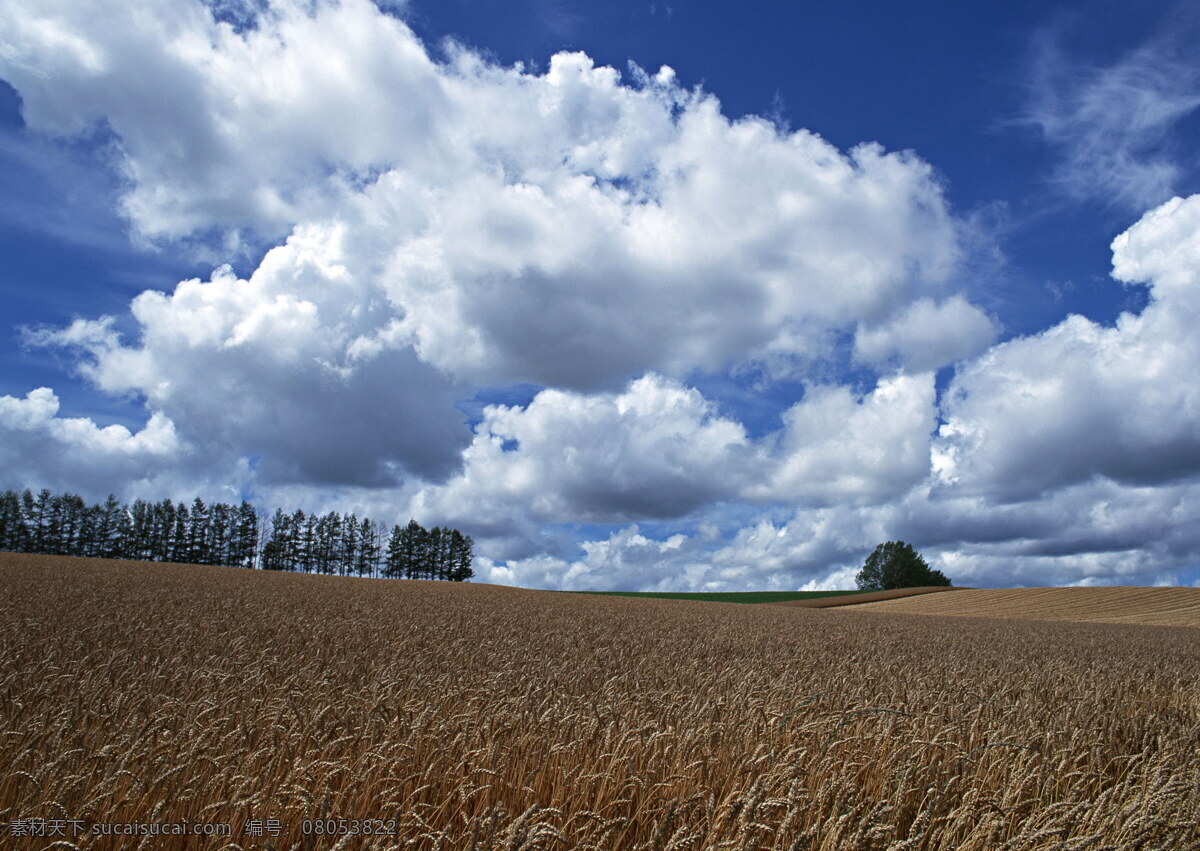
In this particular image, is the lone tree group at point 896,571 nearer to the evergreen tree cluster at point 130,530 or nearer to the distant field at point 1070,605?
the distant field at point 1070,605

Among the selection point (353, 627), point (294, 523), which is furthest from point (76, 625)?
point (294, 523)

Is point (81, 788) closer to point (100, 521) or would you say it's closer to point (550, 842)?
point (550, 842)

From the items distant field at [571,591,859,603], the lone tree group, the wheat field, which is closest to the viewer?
the wheat field

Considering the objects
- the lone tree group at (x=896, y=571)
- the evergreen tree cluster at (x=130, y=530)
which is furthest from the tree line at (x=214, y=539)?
the lone tree group at (x=896, y=571)

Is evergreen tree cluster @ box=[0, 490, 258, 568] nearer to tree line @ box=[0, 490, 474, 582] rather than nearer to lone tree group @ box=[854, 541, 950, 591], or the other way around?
tree line @ box=[0, 490, 474, 582]

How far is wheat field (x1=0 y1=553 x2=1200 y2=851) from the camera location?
2.91 m

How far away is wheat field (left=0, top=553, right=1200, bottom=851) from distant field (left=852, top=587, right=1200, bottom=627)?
36.9m

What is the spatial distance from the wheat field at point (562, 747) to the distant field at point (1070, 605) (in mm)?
36889

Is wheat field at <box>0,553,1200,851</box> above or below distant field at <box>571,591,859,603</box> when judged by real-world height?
above

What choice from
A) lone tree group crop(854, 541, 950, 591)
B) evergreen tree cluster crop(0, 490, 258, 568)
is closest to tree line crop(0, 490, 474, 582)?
evergreen tree cluster crop(0, 490, 258, 568)

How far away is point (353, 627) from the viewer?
33.6ft

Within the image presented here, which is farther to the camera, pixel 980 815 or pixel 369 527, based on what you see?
pixel 369 527

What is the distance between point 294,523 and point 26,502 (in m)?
33.3

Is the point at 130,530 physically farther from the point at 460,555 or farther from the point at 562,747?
the point at 562,747
